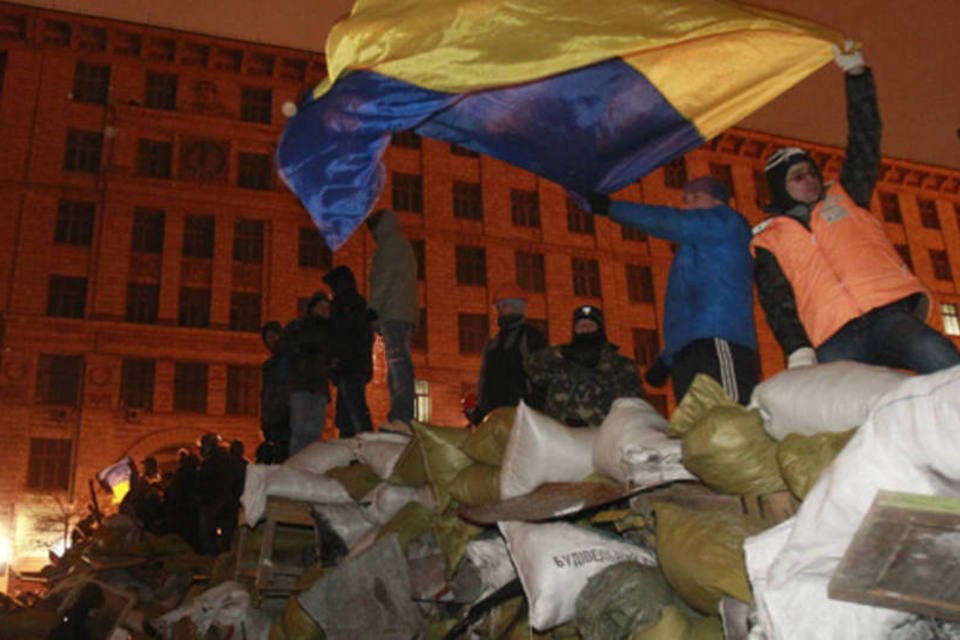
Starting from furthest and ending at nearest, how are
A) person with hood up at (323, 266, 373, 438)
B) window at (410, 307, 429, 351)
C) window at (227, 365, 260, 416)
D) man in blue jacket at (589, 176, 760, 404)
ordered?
window at (410, 307, 429, 351) < window at (227, 365, 260, 416) < person with hood up at (323, 266, 373, 438) < man in blue jacket at (589, 176, 760, 404)

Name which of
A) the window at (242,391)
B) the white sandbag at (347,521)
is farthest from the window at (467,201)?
the white sandbag at (347,521)

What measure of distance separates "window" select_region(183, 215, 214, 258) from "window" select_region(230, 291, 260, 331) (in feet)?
5.23

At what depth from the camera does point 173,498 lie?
7.90 meters

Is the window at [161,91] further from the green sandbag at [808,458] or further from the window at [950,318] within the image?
the green sandbag at [808,458]

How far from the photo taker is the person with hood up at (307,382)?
23.1 feet

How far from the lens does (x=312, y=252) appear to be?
101ft

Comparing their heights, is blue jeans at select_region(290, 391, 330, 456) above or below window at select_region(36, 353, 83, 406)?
below

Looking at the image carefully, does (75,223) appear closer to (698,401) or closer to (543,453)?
(543,453)

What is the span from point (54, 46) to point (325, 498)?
95.7 ft

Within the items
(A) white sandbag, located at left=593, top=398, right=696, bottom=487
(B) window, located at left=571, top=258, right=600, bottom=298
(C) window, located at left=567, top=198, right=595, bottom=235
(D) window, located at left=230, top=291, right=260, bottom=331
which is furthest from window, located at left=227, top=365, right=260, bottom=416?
(A) white sandbag, located at left=593, top=398, right=696, bottom=487

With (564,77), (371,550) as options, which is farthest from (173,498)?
(564,77)

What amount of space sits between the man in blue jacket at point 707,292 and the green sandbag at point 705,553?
1237 mm

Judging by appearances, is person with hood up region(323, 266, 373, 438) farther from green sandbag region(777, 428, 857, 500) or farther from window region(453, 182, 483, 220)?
window region(453, 182, 483, 220)

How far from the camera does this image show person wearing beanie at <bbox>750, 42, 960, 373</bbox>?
3451 millimetres
